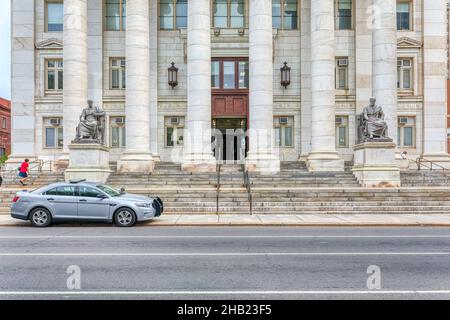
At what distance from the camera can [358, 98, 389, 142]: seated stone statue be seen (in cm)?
2278

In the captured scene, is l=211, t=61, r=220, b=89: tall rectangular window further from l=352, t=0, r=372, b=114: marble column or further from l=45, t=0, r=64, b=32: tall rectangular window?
l=45, t=0, r=64, b=32: tall rectangular window

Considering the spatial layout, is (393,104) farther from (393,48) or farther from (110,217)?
(110,217)

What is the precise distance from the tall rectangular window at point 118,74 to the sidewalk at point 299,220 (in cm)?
1509

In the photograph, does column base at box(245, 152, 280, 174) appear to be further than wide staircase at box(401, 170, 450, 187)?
Yes

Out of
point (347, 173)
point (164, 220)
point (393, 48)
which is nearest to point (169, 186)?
point (164, 220)

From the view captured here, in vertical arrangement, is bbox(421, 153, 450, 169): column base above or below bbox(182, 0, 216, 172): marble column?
below

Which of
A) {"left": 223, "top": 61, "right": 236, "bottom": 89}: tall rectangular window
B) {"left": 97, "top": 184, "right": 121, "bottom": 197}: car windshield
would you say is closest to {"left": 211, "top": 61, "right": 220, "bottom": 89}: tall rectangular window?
{"left": 223, "top": 61, "right": 236, "bottom": 89}: tall rectangular window

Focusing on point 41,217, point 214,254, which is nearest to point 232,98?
point 41,217

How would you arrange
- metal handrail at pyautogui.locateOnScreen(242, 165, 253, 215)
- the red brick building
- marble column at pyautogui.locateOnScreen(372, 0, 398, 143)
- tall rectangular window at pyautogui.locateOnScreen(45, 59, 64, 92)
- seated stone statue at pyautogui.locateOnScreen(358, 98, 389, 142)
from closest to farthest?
metal handrail at pyautogui.locateOnScreen(242, 165, 253, 215), seated stone statue at pyautogui.locateOnScreen(358, 98, 389, 142), marble column at pyautogui.locateOnScreen(372, 0, 398, 143), tall rectangular window at pyautogui.locateOnScreen(45, 59, 64, 92), the red brick building

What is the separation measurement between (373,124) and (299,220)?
354 inches

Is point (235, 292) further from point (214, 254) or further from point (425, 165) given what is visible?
point (425, 165)

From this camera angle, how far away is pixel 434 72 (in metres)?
30.2

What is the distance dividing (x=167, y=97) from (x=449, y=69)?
101 feet

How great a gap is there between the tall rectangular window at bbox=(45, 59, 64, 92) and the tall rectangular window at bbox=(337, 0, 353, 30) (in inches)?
760
